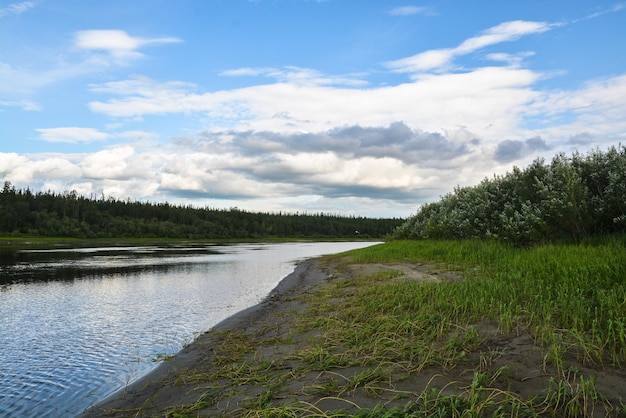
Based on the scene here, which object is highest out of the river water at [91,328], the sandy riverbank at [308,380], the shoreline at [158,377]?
the sandy riverbank at [308,380]

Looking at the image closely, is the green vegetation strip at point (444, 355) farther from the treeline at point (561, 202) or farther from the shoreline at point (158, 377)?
the treeline at point (561, 202)

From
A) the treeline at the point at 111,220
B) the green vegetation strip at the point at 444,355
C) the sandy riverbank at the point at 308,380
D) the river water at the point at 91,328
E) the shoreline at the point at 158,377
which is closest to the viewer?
the green vegetation strip at the point at 444,355

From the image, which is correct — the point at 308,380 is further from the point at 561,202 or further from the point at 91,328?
the point at 561,202

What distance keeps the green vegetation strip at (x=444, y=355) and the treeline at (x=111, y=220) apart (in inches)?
4813

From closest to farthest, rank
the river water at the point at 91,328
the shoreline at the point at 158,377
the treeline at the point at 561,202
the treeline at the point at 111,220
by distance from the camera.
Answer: the shoreline at the point at 158,377, the river water at the point at 91,328, the treeline at the point at 561,202, the treeline at the point at 111,220

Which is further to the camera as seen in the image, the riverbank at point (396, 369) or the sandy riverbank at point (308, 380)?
the sandy riverbank at point (308, 380)

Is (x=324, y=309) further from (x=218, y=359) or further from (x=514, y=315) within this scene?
(x=514, y=315)

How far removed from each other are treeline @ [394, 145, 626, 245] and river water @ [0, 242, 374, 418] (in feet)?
38.9

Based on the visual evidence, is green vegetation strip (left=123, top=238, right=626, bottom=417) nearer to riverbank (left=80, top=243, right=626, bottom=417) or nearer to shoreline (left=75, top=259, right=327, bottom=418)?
riverbank (left=80, top=243, right=626, bottom=417)

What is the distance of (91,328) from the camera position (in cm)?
1331

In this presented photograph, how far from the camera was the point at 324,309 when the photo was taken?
475 inches

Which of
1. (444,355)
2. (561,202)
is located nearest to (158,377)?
(444,355)

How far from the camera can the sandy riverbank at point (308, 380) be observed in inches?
215

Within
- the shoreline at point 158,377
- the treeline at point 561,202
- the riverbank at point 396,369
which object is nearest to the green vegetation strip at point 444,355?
the riverbank at point 396,369
